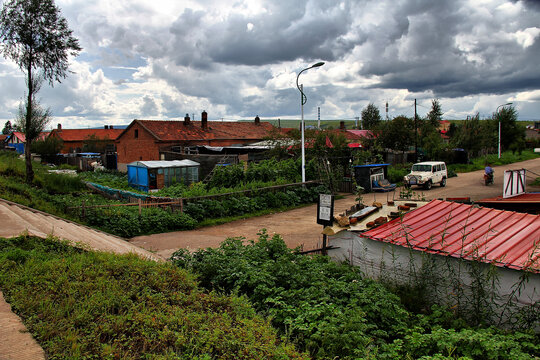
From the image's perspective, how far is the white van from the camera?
2533 centimetres

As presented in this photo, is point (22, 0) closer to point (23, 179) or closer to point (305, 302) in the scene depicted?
point (23, 179)

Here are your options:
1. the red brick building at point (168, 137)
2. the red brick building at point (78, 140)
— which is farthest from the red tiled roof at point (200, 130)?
the red brick building at point (78, 140)

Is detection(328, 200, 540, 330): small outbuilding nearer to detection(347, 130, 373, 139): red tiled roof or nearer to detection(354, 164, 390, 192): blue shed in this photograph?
detection(354, 164, 390, 192): blue shed

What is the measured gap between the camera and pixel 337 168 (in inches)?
997

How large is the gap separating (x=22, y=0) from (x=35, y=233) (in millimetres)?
16826

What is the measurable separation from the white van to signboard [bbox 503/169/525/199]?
37.7ft

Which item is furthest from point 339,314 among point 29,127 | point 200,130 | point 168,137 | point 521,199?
point 200,130

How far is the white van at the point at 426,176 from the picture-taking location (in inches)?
997

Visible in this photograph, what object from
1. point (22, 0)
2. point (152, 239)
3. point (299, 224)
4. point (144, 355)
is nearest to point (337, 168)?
point (299, 224)

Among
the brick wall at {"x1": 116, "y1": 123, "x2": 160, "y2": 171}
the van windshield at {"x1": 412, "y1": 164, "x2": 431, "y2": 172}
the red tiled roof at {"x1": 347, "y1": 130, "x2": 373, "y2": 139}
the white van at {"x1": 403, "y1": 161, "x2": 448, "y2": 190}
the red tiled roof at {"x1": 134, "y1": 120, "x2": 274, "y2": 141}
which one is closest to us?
the white van at {"x1": 403, "y1": 161, "x2": 448, "y2": 190}

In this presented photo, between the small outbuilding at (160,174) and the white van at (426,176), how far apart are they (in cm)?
1446

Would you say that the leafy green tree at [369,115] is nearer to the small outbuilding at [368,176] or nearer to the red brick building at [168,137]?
the red brick building at [168,137]

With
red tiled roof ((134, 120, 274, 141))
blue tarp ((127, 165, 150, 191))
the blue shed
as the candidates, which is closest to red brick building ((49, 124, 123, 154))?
red tiled roof ((134, 120, 274, 141))

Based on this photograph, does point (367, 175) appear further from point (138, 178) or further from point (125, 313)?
point (125, 313)
